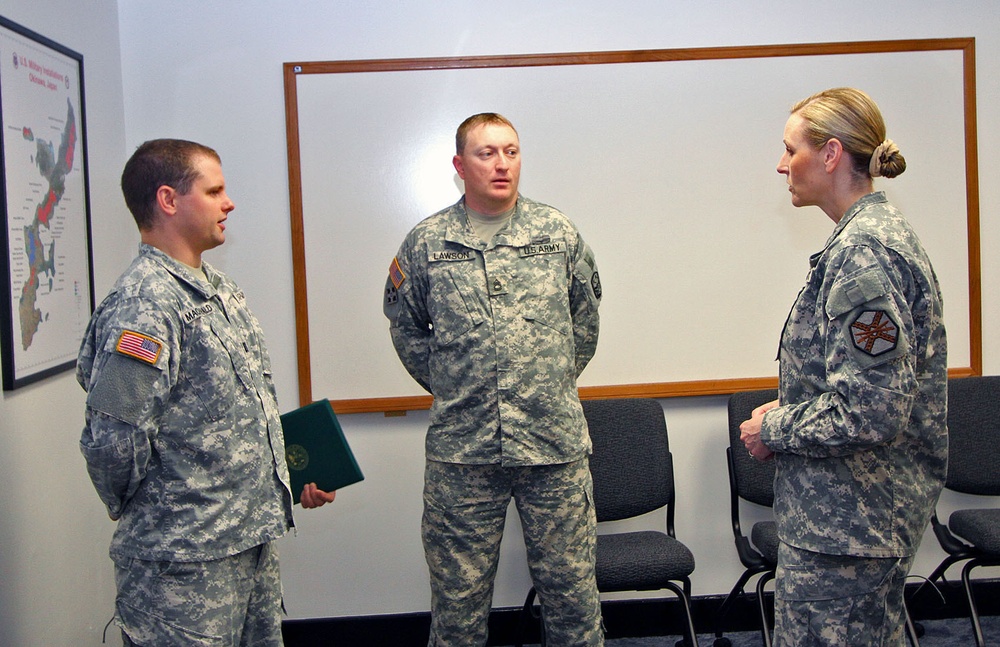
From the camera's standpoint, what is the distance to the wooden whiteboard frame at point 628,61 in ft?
10.2

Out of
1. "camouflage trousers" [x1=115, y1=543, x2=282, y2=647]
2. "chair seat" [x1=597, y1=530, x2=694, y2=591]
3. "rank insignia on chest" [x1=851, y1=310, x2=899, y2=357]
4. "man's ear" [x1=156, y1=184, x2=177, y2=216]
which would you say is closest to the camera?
"rank insignia on chest" [x1=851, y1=310, x2=899, y2=357]

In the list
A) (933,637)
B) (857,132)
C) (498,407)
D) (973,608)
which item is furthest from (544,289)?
(933,637)

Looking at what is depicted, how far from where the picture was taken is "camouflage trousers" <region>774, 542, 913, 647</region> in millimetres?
1703

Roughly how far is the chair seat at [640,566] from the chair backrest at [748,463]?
381 mm

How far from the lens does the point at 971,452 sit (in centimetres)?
311

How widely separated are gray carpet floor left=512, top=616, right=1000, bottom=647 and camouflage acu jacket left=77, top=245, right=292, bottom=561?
1857 mm

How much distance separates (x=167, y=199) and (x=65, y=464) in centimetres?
102

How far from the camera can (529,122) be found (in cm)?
317

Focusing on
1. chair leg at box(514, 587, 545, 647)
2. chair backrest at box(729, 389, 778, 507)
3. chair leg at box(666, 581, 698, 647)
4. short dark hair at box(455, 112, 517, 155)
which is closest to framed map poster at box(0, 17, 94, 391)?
short dark hair at box(455, 112, 517, 155)

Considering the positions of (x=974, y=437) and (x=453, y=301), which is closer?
(x=453, y=301)

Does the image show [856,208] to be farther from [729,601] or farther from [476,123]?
[729,601]

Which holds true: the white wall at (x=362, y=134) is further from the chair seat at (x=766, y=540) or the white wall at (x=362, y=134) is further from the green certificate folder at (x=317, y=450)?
the green certificate folder at (x=317, y=450)

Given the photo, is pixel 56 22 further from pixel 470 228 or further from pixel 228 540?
pixel 228 540

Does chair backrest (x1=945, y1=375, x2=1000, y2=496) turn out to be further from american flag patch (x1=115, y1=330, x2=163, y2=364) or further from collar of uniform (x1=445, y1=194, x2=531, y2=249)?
american flag patch (x1=115, y1=330, x2=163, y2=364)
